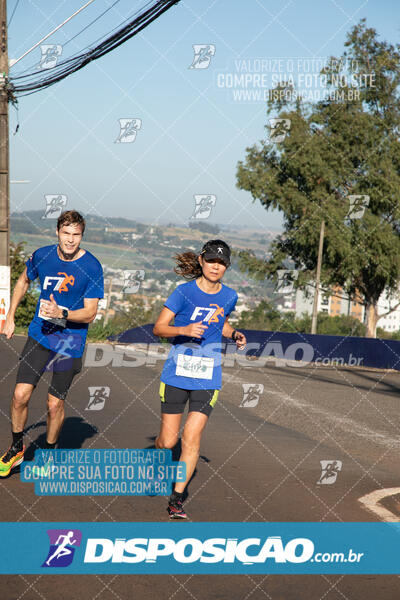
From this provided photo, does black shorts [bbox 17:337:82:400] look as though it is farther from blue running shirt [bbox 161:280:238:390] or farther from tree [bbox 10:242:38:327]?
tree [bbox 10:242:38:327]

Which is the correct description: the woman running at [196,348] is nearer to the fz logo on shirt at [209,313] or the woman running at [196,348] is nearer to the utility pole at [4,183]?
the fz logo on shirt at [209,313]

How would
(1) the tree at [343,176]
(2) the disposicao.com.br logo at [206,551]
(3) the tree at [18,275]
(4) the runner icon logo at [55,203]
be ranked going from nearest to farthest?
(2) the disposicao.com.br logo at [206,551] < (4) the runner icon logo at [55,203] < (3) the tree at [18,275] < (1) the tree at [343,176]

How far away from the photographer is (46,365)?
20.7 ft

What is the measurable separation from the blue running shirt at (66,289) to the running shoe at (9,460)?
95 cm

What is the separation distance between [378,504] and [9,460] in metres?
3.14

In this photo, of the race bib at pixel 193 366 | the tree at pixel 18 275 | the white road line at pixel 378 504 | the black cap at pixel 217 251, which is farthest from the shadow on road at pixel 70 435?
the tree at pixel 18 275

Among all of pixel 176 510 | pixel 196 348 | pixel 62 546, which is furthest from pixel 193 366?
pixel 62 546

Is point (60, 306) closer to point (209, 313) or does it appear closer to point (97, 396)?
point (209, 313)

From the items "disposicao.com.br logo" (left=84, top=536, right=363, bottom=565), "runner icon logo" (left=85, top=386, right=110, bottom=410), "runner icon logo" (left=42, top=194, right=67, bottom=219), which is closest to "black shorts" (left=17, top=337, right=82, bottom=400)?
"disposicao.com.br logo" (left=84, top=536, right=363, bottom=565)

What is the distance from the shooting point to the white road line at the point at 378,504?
19.1 ft

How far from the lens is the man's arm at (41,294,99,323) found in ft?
19.2

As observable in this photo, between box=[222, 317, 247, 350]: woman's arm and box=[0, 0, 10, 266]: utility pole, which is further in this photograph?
box=[0, 0, 10, 266]: utility pole

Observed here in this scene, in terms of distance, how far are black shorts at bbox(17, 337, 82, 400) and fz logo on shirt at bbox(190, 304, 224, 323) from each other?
1.30 metres

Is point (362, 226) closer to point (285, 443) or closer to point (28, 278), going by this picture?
point (285, 443)
